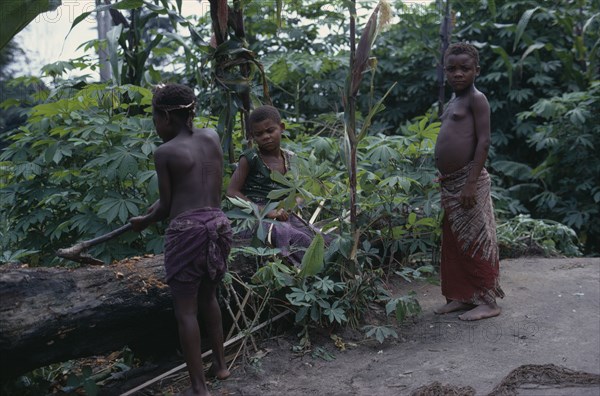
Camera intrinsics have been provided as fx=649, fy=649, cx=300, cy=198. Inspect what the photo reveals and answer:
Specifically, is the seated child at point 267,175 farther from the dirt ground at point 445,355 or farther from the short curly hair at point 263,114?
the dirt ground at point 445,355

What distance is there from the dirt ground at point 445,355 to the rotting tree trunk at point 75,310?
1.21 feet

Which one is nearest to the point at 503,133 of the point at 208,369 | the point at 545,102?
the point at 545,102

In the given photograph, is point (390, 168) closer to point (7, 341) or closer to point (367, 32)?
point (367, 32)

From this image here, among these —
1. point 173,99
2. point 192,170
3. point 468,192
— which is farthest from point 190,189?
point 468,192

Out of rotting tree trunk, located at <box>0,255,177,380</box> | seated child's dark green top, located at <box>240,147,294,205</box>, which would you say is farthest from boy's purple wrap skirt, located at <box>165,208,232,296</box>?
seated child's dark green top, located at <box>240,147,294,205</box>

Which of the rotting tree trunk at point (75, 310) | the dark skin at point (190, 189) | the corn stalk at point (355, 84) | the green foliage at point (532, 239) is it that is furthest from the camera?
the green foliage at point (532, 239)

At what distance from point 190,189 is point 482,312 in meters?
1.93

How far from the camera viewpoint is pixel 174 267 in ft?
9.09

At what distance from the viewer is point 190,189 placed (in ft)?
9.25

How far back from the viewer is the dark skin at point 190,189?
2.76m

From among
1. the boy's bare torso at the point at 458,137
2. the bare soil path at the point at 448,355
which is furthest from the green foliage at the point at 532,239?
the boy's bare torso at the point at 458,137

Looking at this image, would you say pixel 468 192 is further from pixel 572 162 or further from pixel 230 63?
pixel 572 162

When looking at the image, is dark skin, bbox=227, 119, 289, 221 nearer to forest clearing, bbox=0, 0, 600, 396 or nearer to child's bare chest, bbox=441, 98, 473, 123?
forest clearing, bbox=0, 0, 600, 396

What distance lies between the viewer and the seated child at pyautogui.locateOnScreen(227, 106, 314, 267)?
3.74 meters
